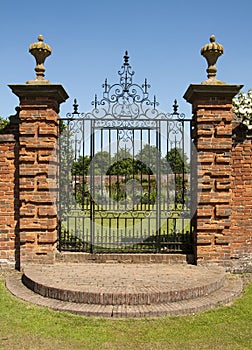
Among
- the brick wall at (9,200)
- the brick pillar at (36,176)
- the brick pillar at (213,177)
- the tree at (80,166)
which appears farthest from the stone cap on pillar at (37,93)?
the brick pillar at (213,177)

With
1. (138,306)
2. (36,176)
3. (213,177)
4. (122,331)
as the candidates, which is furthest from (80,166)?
(122,331)

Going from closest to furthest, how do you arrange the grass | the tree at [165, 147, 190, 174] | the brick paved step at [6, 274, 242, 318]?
the grass → the brick paved step at [6, 274, 242, 318] → the tree at [165, 147, 190, 174]

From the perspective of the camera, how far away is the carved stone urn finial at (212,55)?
7199 mm

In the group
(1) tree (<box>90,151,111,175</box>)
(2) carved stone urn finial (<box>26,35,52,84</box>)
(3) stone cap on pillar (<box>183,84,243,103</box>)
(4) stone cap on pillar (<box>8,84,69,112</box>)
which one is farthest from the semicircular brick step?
(2) carved stone urn finial (<box>26,35,52,84</box>)

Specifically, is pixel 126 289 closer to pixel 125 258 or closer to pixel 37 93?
pixel 125 258

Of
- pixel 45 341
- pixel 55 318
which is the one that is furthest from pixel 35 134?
pixel 45 341

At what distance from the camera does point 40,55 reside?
7371mm

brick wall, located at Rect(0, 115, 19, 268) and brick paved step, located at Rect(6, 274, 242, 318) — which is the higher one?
brick wall, located at Rect(0, 115, 19, 268)

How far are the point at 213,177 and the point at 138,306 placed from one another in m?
2.98

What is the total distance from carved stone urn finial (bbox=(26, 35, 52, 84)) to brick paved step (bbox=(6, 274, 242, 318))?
3838 millimetres

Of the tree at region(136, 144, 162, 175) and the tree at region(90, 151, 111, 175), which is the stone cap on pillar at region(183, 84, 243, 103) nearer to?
the tree at region(136, 144, 162, 175)

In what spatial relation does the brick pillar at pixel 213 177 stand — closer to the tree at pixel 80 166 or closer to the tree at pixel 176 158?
the tree at pixel 176 158

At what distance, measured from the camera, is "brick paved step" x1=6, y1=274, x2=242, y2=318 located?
512cm

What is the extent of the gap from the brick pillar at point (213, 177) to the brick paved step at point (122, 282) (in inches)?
17.4
